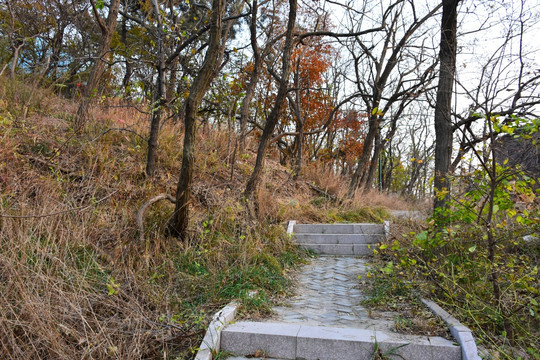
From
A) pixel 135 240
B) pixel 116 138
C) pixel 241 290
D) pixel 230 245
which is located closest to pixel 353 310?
pixel 241 290

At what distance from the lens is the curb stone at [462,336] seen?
2.84m

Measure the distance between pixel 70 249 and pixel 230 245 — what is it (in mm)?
1938

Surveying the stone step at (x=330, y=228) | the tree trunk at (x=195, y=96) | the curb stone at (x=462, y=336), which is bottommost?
the curb stone at (x=462, y=336)

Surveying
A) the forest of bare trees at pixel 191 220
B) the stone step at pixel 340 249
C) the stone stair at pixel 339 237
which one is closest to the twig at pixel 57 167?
the forest of bare trees at pixel 191 220

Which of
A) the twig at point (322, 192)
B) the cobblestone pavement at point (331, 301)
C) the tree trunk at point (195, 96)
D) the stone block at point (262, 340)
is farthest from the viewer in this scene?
the twig at point (322, 192)

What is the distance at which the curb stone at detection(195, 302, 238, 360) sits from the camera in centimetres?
304

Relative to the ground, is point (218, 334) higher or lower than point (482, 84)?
lower

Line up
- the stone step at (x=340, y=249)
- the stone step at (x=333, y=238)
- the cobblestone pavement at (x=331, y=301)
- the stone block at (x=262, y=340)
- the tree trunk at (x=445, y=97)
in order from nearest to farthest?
1. the stone block at (x=262, y=340)
2. the cobblestone pavement at (x=331, y=301)
3. the tree trunk at (x=445, y=97)
4. the stone step at (x=340, y=249)
5. the stone step at (x=333, y=238)

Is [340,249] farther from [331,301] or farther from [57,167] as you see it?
[57,167]

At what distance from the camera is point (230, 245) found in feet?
16.8

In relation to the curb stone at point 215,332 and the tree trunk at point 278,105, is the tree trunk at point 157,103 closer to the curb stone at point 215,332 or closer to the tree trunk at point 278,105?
the tree trunk at point 278,105

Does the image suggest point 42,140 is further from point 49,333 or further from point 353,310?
point 353,310

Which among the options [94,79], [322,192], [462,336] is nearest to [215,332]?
[462,336]

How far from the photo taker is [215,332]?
10.6 ft
